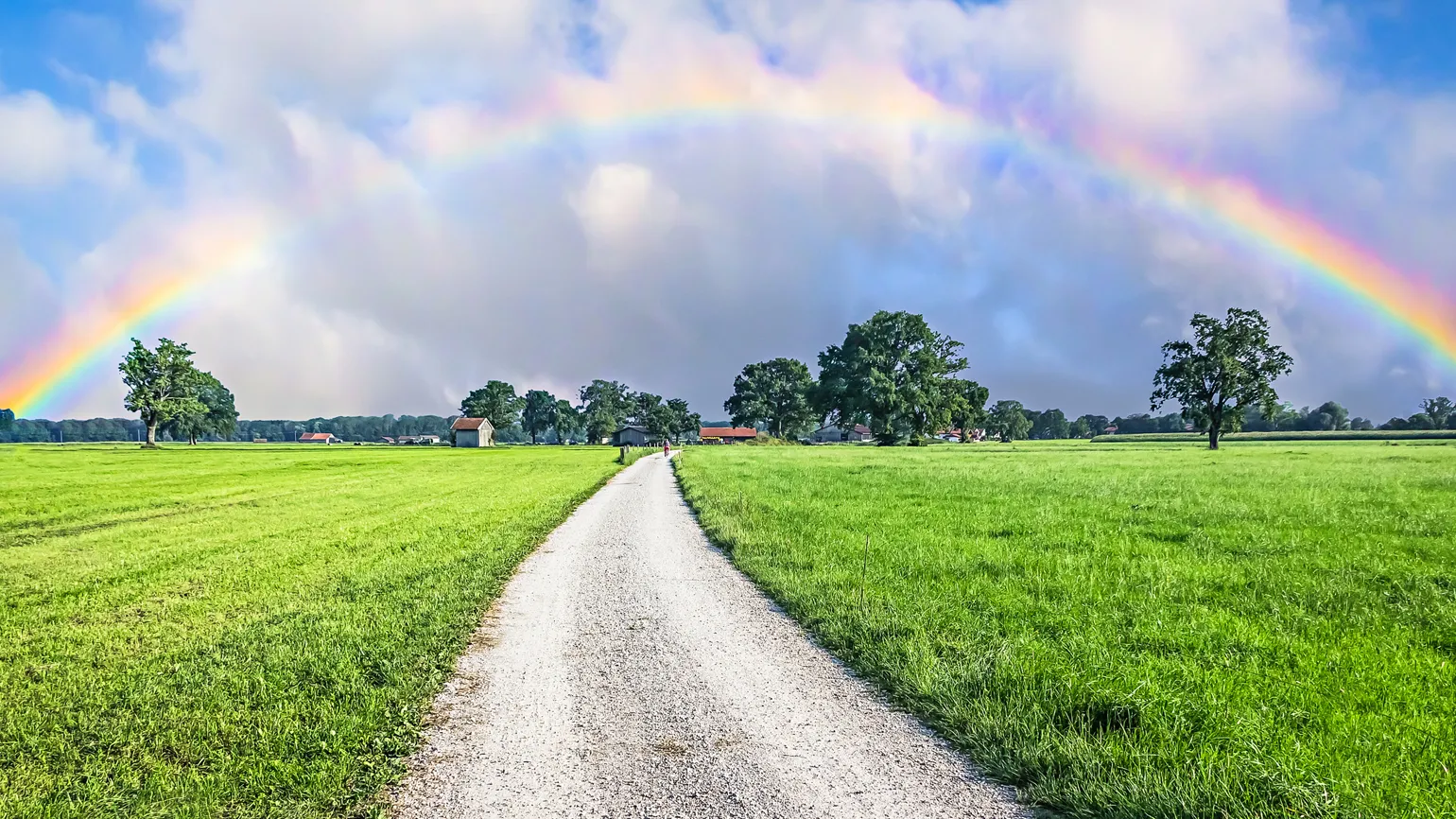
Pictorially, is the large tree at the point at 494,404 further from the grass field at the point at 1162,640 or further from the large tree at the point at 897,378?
the grass field at the point at 1162,640

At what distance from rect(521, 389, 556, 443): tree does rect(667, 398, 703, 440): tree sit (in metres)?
35.7

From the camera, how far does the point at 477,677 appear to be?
640cm

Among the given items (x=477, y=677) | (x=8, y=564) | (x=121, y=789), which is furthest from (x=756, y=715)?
(x=8, y=564)

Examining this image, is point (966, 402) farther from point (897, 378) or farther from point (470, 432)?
point (470, 432)

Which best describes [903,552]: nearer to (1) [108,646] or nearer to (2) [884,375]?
(1) [108,646]

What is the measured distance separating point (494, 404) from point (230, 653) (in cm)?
16524

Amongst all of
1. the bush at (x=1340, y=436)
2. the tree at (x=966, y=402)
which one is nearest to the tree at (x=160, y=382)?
the tree at (x=966, y=402)

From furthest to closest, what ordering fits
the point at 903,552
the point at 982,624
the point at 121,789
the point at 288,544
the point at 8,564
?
the point at 288,544
the point at 8,564
the point at 903,552
the point at 982,624
the point at 121,789

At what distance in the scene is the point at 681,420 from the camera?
18262 centimetres

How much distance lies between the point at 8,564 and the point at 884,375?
83.2 metres

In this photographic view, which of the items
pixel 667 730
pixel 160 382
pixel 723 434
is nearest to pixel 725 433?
pixel 723 434

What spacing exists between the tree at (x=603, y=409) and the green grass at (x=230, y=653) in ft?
519

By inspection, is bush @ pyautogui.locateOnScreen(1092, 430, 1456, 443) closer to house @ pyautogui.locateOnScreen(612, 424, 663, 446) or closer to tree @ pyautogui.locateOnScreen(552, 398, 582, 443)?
house @ pyautogui.locateOnScreen(612, 424, 663, 446)

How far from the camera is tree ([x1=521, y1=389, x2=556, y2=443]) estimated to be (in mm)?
193750
